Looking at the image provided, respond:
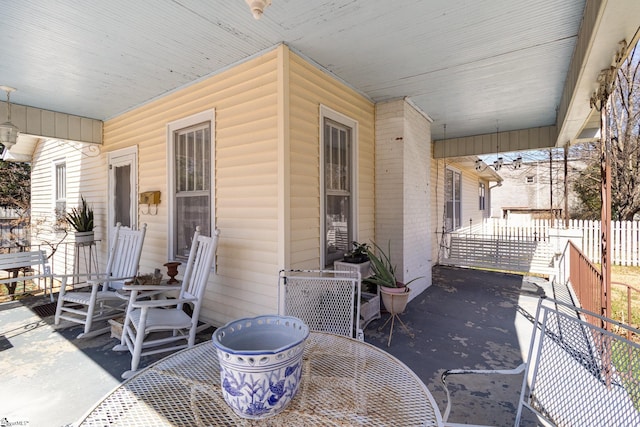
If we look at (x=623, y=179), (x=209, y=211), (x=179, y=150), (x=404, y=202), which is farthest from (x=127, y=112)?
(x=623, y=179)

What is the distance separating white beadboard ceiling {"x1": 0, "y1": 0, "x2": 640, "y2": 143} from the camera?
2350 mm

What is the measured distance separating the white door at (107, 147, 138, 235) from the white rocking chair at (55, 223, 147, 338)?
0.96 m

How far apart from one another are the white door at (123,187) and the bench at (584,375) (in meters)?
4.91

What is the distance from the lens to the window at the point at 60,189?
21.8 feet

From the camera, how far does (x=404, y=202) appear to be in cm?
431

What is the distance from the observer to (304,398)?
1.12m

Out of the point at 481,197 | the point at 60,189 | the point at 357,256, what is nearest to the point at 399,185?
the point at 357,256

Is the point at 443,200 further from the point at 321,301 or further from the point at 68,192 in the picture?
the point at 68,192

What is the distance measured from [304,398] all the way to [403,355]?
76.9 inches

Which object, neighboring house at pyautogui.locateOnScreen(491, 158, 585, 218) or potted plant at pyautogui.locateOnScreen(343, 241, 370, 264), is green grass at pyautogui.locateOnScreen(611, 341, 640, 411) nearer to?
potted plant at pyautogui.locateOnScreen(343, 241, 370, 264)

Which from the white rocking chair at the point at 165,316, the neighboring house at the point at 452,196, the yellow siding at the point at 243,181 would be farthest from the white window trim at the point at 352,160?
the neighboring house at the point at 452,196

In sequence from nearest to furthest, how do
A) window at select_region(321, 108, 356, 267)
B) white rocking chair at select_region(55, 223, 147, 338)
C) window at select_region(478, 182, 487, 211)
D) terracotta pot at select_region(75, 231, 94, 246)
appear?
1. white rocking chair at select_region(55, 223, 147, 338)
2. window at select_region(321, 108, 356, 267)
3. terracotta pot at select_region(75, 231, 94, 246)
4. window at select_region(478, 182, 487, 211)

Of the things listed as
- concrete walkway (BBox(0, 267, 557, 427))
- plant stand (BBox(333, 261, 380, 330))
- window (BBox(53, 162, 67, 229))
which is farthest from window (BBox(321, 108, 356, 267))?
window (BBox(53, 162, 67, 229))

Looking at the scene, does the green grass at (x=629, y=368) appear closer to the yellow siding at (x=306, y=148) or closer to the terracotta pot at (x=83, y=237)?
the yellow siding at (x=306, y=148)
